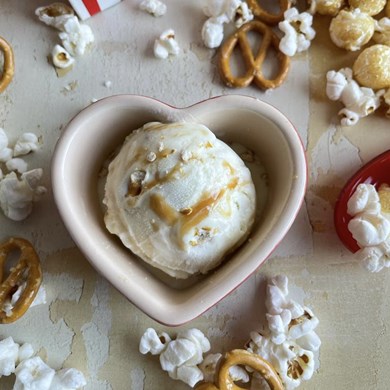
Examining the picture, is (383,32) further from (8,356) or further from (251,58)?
(8,356)

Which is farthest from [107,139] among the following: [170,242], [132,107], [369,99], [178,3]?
[369,99]

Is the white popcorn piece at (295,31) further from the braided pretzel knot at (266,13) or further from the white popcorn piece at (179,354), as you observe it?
the white popcorn piece at (179,354)

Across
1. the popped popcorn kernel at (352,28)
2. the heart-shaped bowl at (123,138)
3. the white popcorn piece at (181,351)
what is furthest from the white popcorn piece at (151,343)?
the popped popcorn kernel at (352,28)

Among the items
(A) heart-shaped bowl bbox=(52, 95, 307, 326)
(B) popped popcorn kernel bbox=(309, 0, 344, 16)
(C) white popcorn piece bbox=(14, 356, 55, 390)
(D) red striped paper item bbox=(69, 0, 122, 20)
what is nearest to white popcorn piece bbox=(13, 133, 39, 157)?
(A) heart-shaped bowl bbox=(52, 95, 307, 326)

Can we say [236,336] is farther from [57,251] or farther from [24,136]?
[24,136]

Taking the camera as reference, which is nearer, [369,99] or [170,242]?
[170,242]

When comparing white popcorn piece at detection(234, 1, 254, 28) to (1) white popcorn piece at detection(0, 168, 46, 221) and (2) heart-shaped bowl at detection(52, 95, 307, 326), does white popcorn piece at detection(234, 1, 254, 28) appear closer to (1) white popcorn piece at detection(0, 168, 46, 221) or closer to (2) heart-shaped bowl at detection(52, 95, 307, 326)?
(2) heart-shaped bowl at detection(52, 95, 307, 326)

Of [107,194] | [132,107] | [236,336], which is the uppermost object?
[132,107]
